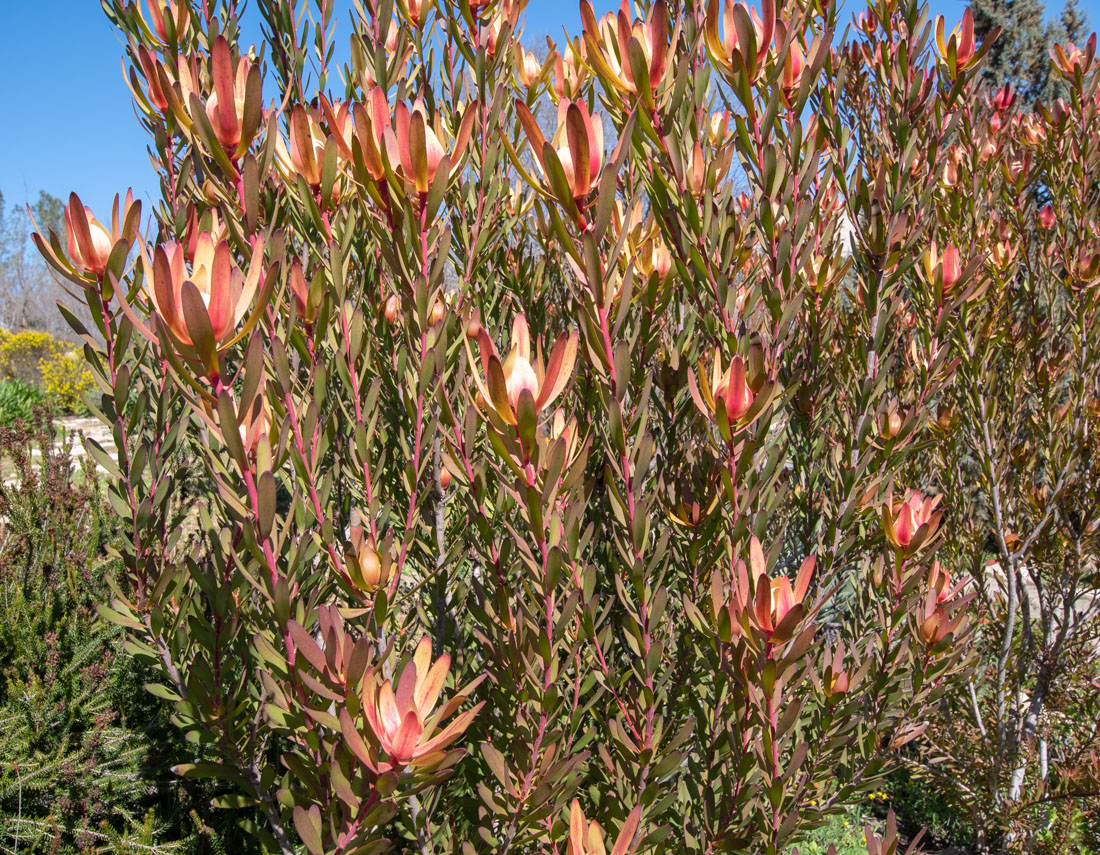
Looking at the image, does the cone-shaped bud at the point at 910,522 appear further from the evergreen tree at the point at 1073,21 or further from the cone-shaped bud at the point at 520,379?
the evergreen tree at the point at 1073,21

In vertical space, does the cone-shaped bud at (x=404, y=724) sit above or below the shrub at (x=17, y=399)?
below

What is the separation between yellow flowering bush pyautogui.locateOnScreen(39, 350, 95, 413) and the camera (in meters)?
13.8

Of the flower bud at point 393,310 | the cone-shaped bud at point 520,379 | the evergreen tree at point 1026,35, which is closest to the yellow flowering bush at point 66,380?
the flower bud at point 393,310

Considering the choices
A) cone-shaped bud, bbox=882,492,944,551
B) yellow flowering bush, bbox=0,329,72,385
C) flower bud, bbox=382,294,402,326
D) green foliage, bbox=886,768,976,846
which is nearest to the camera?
cone-shaped bud, bbox=882,492,944,551

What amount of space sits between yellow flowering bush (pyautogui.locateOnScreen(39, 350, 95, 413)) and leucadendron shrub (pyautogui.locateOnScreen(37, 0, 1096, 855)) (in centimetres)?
1502

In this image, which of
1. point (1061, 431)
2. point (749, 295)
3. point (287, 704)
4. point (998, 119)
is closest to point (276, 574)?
point (287, 704)

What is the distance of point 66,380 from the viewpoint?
14.4 m

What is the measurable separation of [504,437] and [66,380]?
17.1m

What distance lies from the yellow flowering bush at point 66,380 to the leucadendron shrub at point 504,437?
49.3 feet

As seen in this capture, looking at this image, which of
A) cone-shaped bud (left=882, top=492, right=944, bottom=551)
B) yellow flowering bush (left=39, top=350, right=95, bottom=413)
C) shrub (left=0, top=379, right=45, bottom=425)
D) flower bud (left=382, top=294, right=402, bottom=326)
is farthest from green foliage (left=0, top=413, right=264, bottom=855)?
yellow flowering bush (left=39, top=350, right=95, bottom=413)

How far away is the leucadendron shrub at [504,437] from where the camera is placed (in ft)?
2.87

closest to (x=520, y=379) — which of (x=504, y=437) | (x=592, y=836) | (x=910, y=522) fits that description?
(x=504, y=437)

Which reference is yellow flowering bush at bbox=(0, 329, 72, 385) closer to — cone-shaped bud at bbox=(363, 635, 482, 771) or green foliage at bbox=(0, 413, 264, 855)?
green foliage at bbox=(0, 413, 264, 855)

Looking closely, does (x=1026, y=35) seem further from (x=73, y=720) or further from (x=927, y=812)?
(x=73, y=720)
